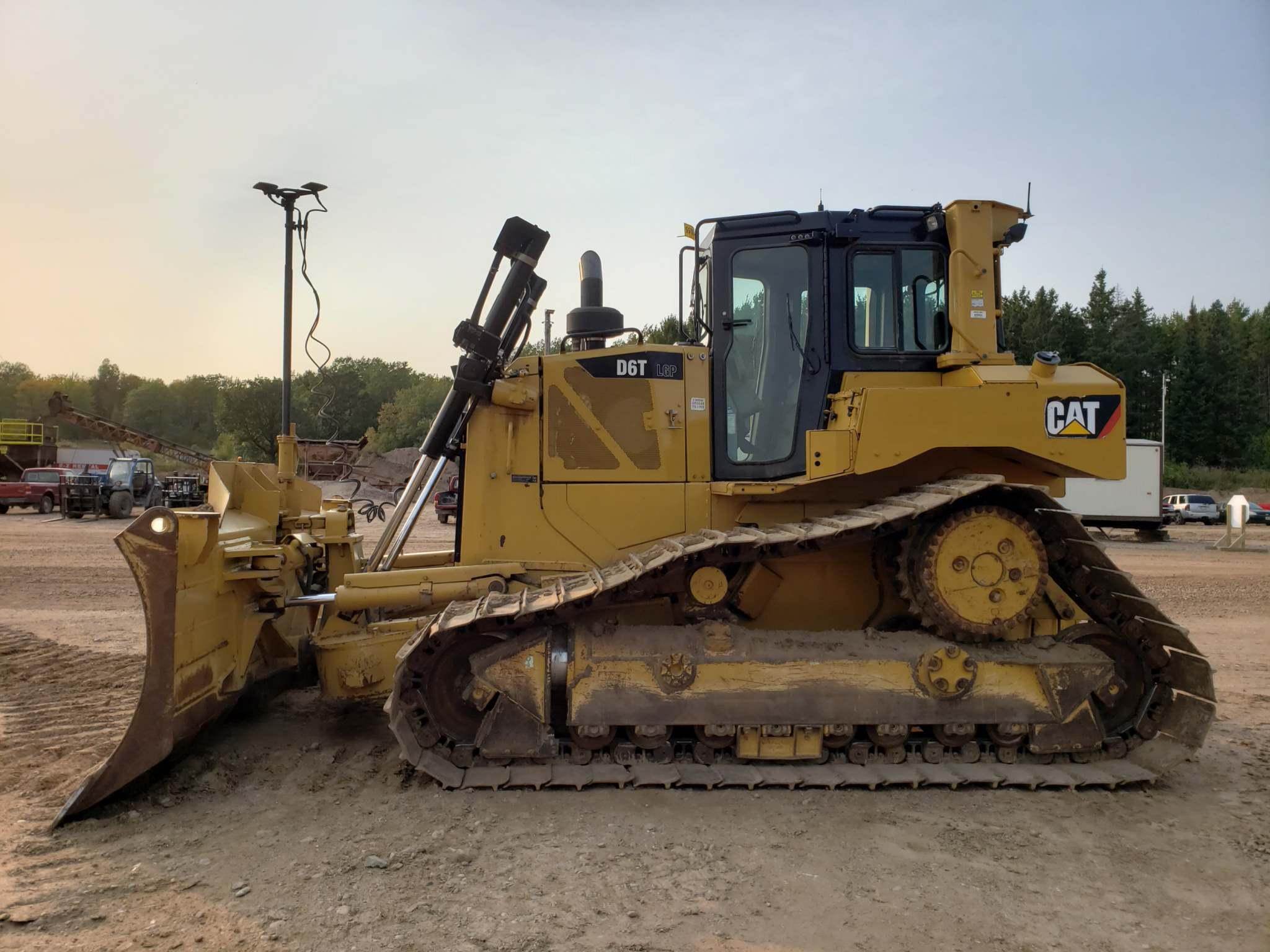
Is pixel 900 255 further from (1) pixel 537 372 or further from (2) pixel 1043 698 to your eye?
(2) pixel 1043 698

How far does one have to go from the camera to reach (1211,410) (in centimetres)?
5988

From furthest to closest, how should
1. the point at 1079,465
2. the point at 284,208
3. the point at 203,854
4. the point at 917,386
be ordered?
the point at 284,208 < the point at 917,386 < the point at 1079,465 < the point at 203,854

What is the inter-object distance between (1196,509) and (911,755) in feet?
127

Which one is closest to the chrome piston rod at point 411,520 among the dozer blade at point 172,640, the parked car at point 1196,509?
the dozer blade at point 172,640

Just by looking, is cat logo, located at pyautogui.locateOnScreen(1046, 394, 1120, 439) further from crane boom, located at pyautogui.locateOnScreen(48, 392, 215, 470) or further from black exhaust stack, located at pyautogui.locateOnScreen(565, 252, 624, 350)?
crane boom, located at pyautogui.locateOnScreen(48, 392, 215, 470)

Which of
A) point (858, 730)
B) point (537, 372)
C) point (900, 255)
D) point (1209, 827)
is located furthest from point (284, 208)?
point (1209, 827)

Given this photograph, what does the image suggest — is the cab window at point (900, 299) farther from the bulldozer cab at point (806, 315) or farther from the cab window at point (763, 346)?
the cab window at point (763, 346)

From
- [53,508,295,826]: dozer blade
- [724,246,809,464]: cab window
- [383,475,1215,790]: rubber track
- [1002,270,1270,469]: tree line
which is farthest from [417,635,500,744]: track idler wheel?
[1002,270,1270,469]: tree line

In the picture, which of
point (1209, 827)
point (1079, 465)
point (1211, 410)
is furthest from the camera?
point (1211, 410)

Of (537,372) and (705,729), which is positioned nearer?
(705,729)

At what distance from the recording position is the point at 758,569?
16.8ft

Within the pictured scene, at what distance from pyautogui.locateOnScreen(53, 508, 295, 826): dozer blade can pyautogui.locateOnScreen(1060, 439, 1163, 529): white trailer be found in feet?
79.3

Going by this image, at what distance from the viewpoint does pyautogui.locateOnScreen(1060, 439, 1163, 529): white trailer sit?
23.6 m

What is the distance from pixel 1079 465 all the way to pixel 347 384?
64995mm
